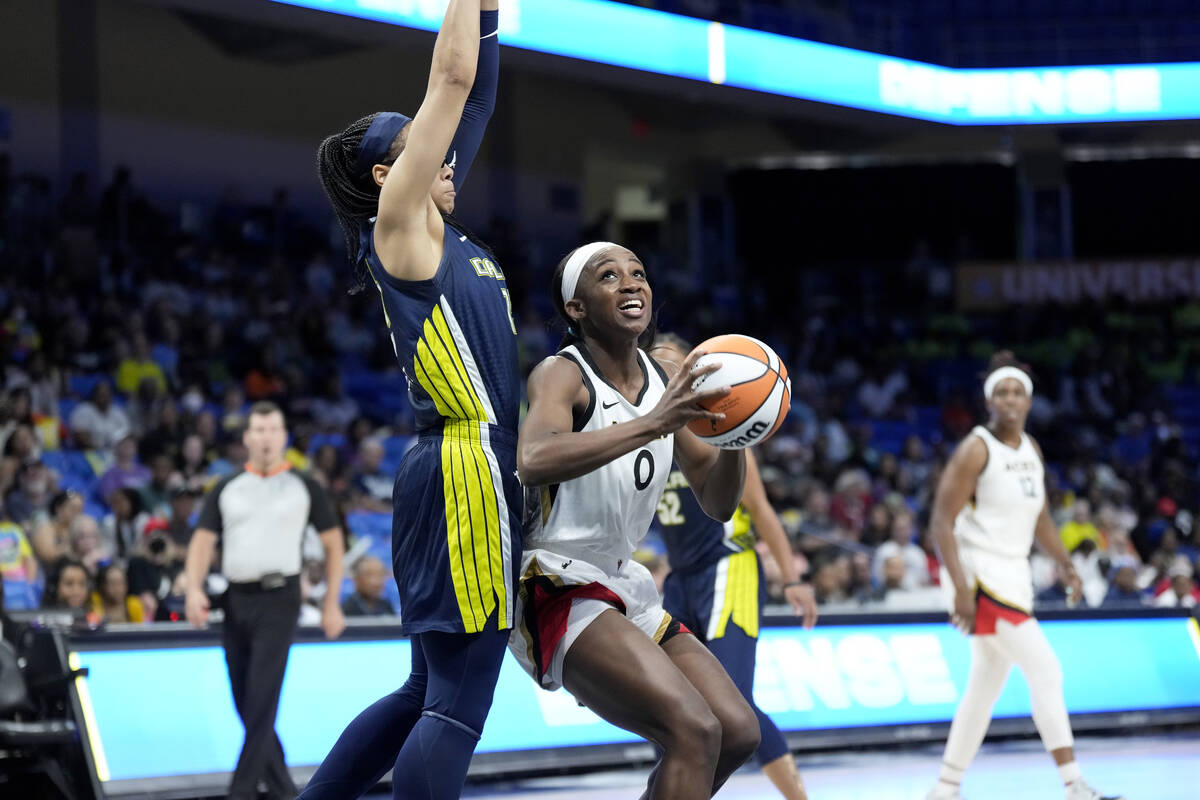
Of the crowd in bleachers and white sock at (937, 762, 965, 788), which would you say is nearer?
white sock at (937, 762, 965, 788)

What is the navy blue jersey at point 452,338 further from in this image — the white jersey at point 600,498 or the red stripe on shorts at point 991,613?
the red stripe on shorts at point 991,613

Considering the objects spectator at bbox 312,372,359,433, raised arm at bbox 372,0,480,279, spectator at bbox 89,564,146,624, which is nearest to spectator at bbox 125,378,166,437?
spectator at bbox 312,372,359,433

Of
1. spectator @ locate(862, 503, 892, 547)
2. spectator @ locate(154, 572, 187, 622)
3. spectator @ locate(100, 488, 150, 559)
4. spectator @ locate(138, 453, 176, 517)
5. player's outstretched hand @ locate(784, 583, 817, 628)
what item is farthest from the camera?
spectator @ locate(862, 503, 892, 547)

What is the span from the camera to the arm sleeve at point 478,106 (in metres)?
3.92

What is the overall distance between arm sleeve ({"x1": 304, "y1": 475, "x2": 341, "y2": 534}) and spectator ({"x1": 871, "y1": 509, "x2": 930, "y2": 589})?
677 centimetres

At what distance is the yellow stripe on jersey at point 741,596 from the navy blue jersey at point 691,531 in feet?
0.19

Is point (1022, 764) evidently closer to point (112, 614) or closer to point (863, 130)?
point (112, 614)

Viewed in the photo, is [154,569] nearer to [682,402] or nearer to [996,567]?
[996,567]

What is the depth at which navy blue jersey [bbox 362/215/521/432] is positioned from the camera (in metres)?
3.70

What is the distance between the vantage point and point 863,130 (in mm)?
22578

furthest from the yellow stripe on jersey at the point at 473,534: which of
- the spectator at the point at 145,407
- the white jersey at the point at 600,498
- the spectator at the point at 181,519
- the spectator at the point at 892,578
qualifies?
the spectator at the point at 145,407

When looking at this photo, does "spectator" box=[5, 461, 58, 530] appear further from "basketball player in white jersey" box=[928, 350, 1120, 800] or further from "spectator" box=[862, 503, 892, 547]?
"spectator" box=[862, 503, 892, 547]

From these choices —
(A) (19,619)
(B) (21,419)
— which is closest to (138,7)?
(B) (21,419)

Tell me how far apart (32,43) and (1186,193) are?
1845 centimetres
